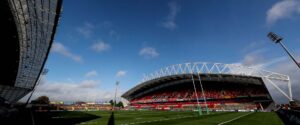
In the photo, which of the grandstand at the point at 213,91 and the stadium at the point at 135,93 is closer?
the stadium at the point at 135,93

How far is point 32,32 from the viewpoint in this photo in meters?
22.3

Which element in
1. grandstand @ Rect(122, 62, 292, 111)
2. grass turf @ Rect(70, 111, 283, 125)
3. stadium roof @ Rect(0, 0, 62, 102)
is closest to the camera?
stadium roof @ Rect(0, 0, 62, 102)

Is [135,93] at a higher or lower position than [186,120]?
higher

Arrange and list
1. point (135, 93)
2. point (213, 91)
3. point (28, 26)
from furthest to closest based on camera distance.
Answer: point (135, 93) < point (213, 91) < point (28, 26)

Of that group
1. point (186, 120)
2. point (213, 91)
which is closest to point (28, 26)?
point (186, 120)

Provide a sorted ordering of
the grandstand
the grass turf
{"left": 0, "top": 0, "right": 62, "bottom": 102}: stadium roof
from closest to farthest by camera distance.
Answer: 1. {"left": 0, "top": 0, "right": 62, "bottom": 102}: stadium roof
2. the grass turf
3. the grandstand

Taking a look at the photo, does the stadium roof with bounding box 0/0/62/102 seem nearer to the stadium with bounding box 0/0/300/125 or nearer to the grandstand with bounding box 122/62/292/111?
the stadium with bounding box 0/0/300/125

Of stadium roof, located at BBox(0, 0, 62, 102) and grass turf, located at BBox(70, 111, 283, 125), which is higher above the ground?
stadium roof, located at BBox(0, 0, 62, 102)

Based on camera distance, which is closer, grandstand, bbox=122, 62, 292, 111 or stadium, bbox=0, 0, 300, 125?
stadium, bbox=0, 0, 300, 125

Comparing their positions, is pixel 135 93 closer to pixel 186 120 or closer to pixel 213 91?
pixel 213 91

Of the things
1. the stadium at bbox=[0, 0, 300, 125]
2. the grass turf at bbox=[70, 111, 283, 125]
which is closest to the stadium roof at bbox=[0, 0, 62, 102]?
the stadium at bbox=[0, 0, 300, 125]

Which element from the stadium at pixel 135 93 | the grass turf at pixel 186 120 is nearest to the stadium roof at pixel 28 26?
the stadium at pixel 135 93

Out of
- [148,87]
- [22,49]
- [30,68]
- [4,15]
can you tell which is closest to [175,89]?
[148,87]

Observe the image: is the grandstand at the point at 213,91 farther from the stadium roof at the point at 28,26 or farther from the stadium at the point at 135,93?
the stadium roof at the point at 28,26
